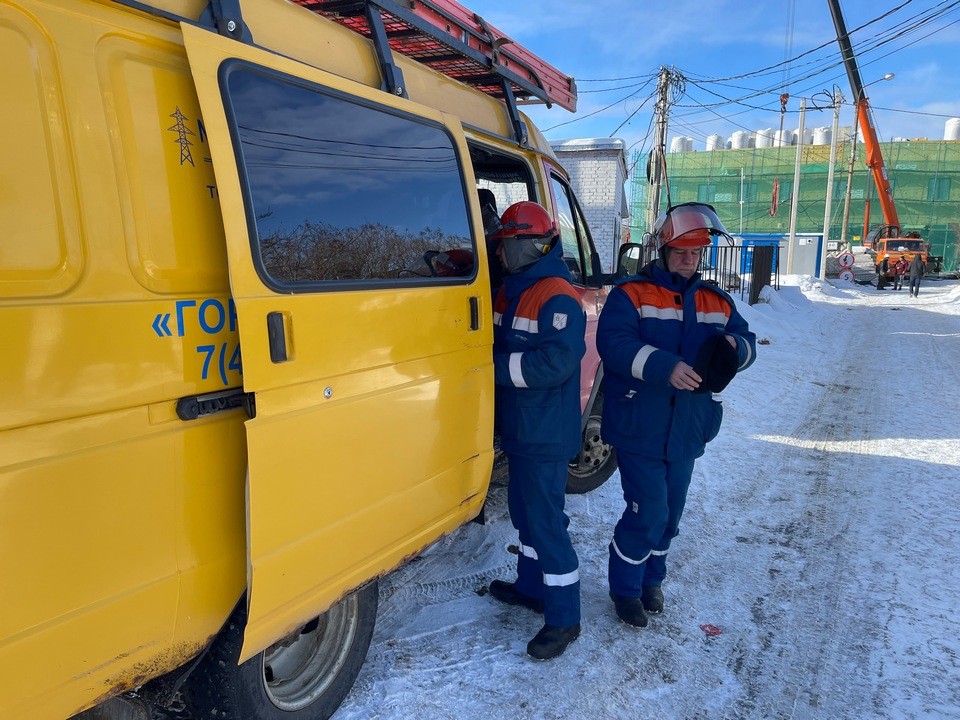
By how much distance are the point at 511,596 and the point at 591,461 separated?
150 centimetres

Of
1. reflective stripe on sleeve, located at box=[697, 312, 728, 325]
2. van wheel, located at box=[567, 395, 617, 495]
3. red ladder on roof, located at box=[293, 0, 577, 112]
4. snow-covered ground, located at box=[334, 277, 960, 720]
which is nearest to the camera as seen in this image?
red ladder on roof, located at box=[293, 0, 577, 112]

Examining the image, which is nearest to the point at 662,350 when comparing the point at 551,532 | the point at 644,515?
the point at 644,515

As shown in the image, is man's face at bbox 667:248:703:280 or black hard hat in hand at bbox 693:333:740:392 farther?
man's face at bbox 667:248:703:280

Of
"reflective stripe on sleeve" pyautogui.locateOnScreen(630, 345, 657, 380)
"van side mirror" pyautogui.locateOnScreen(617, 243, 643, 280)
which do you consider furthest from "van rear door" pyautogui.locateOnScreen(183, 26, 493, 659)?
"van side mirror" pyautogui.locateOnScreen(617, 243, 643, 280)

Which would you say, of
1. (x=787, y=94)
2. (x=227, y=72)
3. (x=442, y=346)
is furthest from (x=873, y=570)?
(x=787, y=94)

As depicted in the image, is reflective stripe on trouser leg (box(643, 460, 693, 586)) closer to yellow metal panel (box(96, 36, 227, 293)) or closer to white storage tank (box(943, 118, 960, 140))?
yellow metal panel (box(96, 36, 227, 293))

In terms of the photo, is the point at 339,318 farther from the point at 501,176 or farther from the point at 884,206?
the point at 884,206

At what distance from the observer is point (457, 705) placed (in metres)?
2.52

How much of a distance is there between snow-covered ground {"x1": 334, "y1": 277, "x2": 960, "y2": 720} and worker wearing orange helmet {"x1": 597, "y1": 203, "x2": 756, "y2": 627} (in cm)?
42

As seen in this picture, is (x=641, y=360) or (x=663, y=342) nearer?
(x=641, y=360)

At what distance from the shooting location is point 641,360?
274cm

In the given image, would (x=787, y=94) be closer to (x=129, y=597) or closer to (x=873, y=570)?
(x=873, y=570)

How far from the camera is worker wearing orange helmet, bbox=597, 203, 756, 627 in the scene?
2.86 meters

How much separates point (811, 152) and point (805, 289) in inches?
1356
